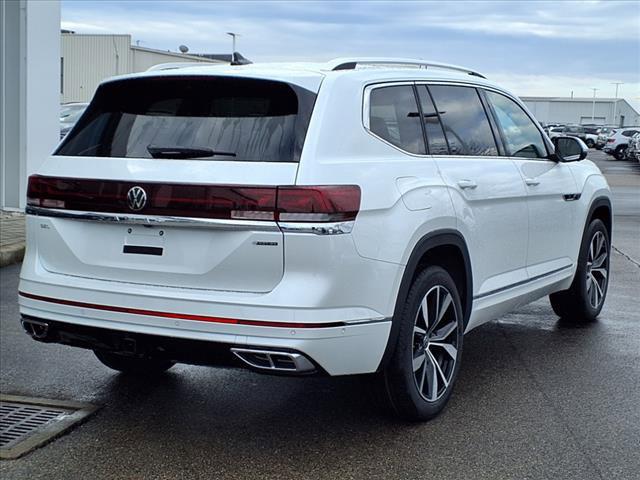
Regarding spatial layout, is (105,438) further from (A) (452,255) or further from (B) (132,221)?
(A) (452,255)

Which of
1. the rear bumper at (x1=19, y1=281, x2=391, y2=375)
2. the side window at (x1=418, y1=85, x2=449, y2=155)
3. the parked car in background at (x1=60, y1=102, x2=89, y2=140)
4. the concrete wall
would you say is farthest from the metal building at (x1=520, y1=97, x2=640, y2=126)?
the rear bumper at (x1=19, y1=281, x2=391, y2=375)

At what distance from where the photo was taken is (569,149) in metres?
6.70

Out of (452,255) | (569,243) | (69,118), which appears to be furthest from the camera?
(69,118)

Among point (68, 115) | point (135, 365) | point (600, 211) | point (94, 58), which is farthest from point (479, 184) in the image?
point (94, 58)

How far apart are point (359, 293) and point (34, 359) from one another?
114 inches

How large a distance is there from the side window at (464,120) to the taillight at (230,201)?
1.35m

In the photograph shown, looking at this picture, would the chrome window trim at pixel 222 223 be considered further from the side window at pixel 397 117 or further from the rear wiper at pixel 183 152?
the side window at pixel 397 117

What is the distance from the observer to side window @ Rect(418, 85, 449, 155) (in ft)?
16.8

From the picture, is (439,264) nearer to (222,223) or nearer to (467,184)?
(467,184)

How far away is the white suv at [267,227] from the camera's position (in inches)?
161

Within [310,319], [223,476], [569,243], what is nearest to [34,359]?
[223,476]

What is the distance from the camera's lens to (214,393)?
216 inches

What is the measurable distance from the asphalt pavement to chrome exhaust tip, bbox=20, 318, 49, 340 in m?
0.54

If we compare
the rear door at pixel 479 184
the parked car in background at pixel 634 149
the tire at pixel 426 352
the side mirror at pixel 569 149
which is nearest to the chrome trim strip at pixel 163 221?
the tire at pixel 426 352
